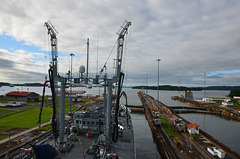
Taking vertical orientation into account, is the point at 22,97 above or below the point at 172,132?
above

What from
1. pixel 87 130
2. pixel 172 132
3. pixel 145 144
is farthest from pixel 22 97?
pixel 172 132

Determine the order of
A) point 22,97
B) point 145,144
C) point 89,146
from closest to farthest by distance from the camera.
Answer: point 89,146 < point 145,144 < point 22,97

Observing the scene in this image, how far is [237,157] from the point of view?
24.7 meters

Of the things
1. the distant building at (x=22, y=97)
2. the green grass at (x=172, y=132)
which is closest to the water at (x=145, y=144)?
the green grass at (x=172, y=132)

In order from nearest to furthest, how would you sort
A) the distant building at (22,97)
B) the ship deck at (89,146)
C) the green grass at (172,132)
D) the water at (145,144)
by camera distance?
1. the ship deck at (89,146)
2. the water at (145,144)
3. the green grass at (172,132)
4. the distant building at (22,97)

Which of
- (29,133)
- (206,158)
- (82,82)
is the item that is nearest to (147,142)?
(206,158)

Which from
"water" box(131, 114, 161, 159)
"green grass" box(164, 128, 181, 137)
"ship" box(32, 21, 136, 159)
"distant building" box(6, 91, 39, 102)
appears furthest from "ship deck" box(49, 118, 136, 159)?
"distant building" box(6, 91, 39, 102)

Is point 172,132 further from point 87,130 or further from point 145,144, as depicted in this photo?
point 87,130

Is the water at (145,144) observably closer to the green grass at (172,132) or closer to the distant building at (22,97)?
the green grass at (172,132)

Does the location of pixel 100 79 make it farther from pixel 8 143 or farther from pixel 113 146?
pixel 8 143

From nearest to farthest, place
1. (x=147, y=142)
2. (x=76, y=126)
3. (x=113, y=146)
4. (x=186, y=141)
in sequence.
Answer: (x=113, y=146) < (x=76, y=126) < (x=186, y=141) < (x=147, y=142)

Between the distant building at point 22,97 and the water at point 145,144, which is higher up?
the distant building at point 22,97

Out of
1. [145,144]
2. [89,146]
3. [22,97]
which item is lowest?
[145,144]

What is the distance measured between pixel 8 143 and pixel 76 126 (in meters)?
13.2
